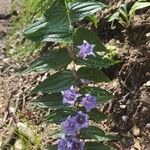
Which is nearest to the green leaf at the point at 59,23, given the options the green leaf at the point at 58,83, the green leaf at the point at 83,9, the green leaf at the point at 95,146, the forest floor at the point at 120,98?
A: the green leaf at the point at 83,9

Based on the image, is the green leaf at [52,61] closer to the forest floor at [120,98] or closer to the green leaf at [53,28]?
the green leaf at [53,28]

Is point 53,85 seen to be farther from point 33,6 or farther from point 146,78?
point 33,6

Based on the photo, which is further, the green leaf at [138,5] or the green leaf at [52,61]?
the green leaf at [138,5]

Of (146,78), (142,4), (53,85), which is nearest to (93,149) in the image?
(53,85)

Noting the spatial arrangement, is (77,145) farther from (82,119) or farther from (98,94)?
(98,94)

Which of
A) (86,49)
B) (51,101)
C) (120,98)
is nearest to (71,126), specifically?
(51,101)

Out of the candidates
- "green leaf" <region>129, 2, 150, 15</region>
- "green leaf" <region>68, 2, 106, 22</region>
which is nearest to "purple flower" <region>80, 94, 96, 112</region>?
"green leaf" <region>68, 2, 106, 22</region>
